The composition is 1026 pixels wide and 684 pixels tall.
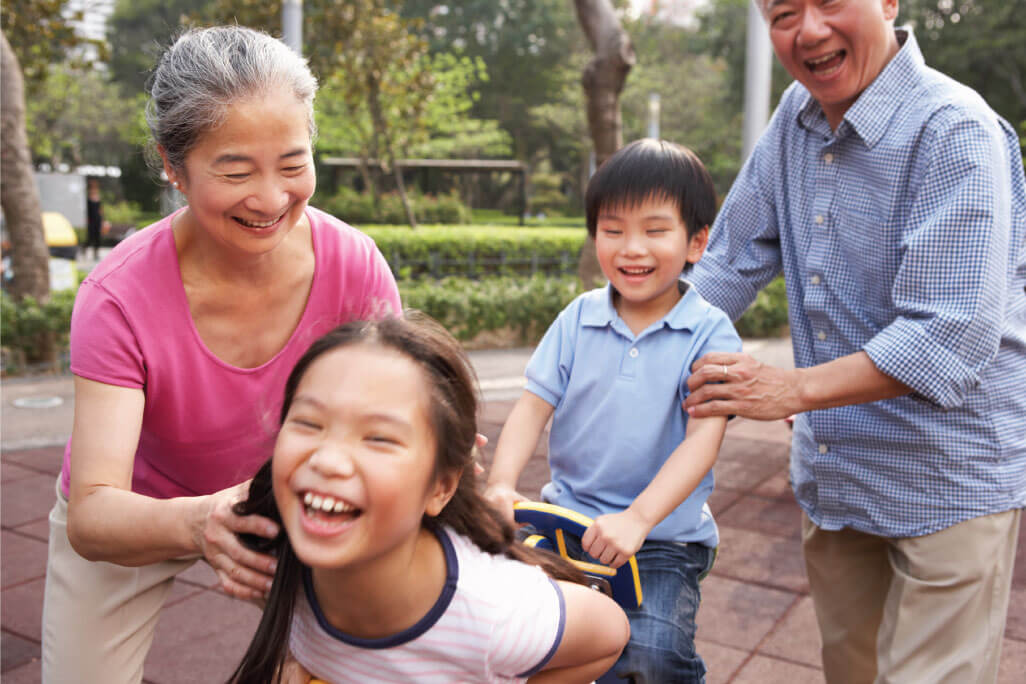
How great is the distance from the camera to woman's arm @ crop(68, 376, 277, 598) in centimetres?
157

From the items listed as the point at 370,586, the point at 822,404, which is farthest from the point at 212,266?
the point at 822,404

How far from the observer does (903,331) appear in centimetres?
193

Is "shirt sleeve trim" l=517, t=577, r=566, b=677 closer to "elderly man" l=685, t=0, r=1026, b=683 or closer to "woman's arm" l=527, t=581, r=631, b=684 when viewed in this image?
"woman's arm" l=527, t=581, r=631, b=684

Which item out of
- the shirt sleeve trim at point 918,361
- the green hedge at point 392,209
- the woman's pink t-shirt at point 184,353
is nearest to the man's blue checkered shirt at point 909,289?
the shirt sleeve trim at point 918,361

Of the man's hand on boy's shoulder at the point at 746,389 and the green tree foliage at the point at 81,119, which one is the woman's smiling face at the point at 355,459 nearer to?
the man's hand on boy's shoulder at the point at 746,389

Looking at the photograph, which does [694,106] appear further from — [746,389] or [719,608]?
[746,389]

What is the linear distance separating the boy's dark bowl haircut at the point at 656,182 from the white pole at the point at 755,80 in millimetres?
Result: 5796

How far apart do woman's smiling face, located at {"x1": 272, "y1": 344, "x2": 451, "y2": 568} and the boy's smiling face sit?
72 cm

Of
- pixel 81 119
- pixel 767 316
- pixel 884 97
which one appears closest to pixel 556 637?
pixel 884 97

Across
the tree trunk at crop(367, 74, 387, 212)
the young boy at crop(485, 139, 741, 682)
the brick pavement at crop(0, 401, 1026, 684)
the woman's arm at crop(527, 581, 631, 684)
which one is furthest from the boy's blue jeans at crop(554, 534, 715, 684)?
the tree trunk at crop(367, 74, 387, 212)

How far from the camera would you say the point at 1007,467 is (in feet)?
7.00

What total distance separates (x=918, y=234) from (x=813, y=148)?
484 millimetres

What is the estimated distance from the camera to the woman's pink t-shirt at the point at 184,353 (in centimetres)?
186

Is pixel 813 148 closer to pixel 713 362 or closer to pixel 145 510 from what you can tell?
pixel 713 362
